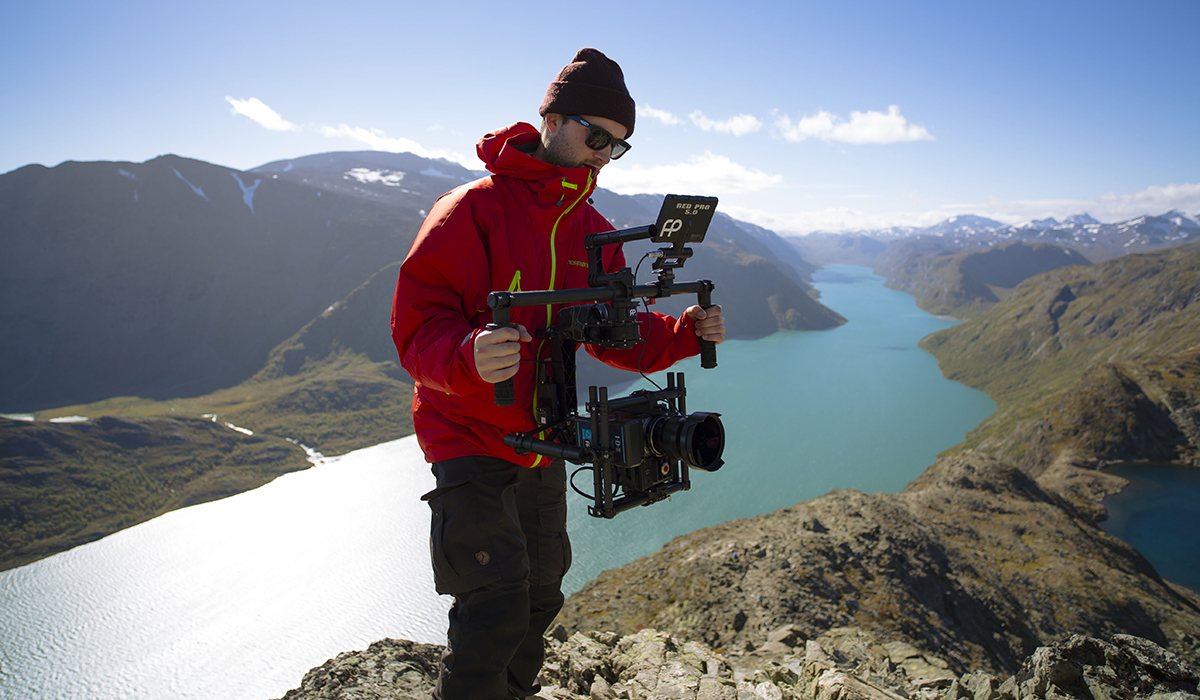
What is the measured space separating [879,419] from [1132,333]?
244 ft

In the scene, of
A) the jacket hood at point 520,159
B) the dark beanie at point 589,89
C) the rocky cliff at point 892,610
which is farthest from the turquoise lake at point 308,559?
the dark beanie at point 589,89

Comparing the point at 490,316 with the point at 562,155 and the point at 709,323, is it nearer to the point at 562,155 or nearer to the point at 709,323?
the point at 562,155

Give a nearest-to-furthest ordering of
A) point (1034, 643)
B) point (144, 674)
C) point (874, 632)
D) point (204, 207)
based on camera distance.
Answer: point (874, 632) → point (1034, 643) → point (144, 674) → point (204, 207)

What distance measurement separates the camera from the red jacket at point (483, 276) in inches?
101

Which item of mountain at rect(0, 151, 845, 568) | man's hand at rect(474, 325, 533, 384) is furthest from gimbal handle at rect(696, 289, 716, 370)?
mountain at rect(0, 151, 845, 568)

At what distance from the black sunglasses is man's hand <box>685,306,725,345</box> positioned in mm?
1067

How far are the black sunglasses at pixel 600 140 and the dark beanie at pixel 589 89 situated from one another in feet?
0.19

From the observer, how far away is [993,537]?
2416cm

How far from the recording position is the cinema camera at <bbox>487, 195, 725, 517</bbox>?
2.73 metres

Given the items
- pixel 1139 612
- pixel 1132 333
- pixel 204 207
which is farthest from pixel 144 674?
pixel 204 207

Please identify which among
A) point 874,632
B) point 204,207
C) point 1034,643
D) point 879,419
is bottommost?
point 879,419

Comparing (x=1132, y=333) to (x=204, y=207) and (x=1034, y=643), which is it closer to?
(x=1034, y=643)

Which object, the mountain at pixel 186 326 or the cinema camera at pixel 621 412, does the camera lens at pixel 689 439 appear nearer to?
the cinema camera at pixel 621 412

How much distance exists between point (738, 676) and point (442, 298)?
6.95m
